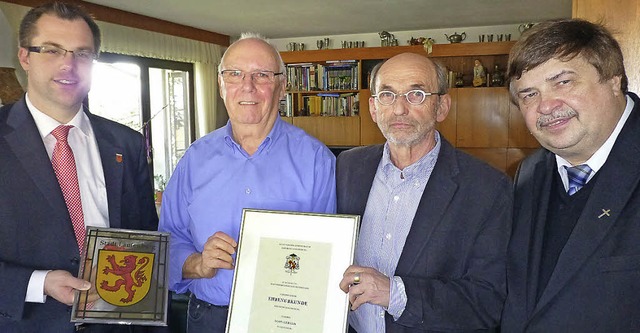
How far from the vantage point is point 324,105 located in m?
9.01

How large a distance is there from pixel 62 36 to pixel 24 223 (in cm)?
64

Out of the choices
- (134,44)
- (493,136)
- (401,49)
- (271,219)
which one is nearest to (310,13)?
(401,49)

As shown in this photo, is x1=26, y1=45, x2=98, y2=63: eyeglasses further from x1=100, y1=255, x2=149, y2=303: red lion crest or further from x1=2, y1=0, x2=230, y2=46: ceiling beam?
x1=2, y1=0, x2=230, y2=46: ceiling beam

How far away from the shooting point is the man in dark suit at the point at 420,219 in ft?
5.04

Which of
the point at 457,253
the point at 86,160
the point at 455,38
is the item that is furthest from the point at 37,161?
the point at 455,38

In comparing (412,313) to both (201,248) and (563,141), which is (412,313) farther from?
(201,248)

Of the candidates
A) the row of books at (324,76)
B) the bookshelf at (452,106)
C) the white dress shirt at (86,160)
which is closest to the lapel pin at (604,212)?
the white dress shirt at (86,160)

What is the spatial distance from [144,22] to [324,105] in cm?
329

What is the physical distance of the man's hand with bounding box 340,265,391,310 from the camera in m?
1.45

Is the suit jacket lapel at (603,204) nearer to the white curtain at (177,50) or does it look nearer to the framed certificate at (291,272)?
the framed certificate at (291,272)

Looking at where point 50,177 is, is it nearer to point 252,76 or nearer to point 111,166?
point 111,166

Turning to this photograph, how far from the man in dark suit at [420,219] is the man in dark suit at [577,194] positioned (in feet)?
0.31

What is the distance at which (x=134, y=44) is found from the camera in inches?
306

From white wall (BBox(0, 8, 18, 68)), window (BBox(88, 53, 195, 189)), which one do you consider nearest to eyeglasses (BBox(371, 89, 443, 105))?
white wall (BBox(0, 8, 18, 68))
